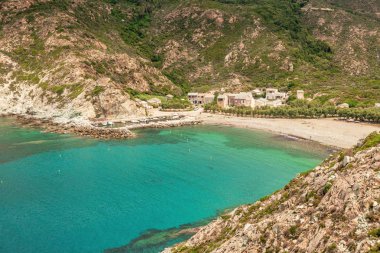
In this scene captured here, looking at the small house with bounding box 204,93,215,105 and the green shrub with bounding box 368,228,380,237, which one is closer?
the green shrub with bounding box 368,228,380,237

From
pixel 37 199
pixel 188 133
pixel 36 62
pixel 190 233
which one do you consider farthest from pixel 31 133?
pixel 190 233

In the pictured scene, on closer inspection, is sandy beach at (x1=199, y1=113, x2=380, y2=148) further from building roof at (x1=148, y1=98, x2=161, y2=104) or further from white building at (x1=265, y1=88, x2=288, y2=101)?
white building at (x1=265, y1=88, x2=288, y2=101)

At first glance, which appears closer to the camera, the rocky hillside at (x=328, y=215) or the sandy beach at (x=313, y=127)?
the rocky hillside at (x=328, y=215)

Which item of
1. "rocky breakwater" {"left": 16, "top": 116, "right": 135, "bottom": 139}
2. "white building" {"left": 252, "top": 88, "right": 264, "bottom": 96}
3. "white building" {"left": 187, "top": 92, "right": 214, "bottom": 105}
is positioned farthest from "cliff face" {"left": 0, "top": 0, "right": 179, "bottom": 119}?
"white building" {"left": 252, "top": 88, "right": 264, "bottom": 96}

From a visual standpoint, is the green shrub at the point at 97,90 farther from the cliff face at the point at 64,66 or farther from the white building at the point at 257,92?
the white building at the point at 257,92

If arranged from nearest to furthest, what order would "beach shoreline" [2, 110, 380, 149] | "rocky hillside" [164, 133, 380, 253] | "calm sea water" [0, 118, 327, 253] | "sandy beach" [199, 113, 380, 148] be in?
"rocky hillside" [164, 133, 380, 253]
"calm sea water" [0, 118, 327, 253]
"sandy beach" [199, 113, 380, 148]
"beach shoreline" [2, 110, 380, 149]

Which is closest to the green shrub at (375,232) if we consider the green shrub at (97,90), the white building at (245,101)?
the green shrub at (97,90)

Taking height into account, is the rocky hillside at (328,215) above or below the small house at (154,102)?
below
